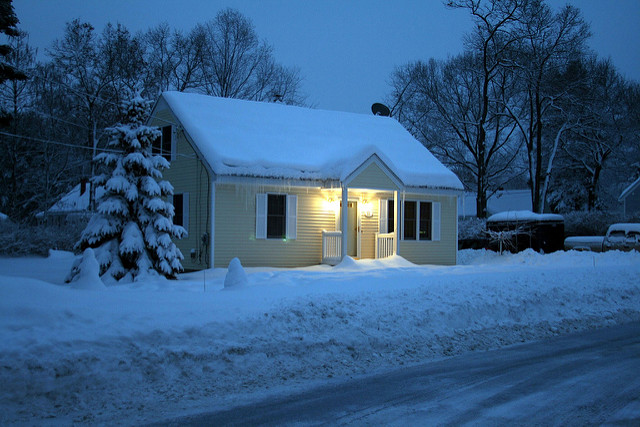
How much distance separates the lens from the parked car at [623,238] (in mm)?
23578

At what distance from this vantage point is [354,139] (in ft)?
74.1

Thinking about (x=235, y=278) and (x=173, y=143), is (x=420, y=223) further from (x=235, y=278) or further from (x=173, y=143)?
(x=235, y=278)

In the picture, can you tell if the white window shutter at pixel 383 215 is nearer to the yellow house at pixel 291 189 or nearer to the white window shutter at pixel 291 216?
the yellow house at pixel 291 189

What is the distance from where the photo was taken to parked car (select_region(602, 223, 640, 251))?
23.6 m

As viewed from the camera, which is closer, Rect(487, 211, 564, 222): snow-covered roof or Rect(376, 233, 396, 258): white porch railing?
Rect(376, 233, 396, 258): white porch railing

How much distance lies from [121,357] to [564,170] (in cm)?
4269

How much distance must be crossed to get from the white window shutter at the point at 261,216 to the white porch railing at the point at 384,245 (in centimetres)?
443

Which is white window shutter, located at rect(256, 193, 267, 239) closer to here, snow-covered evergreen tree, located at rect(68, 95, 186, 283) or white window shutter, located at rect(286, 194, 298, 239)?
white window shutter, located at rect(286, 194, 298, 239)

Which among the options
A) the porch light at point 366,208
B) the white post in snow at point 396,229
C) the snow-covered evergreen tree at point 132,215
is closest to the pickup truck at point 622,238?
the white post in snow at point 396,229

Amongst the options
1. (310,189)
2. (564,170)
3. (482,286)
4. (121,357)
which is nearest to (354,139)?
(310,189)

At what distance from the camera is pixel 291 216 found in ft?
63.3

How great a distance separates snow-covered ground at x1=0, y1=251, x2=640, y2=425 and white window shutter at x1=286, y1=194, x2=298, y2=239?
5.55 meters

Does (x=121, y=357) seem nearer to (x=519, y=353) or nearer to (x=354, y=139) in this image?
(x=519, y=353)

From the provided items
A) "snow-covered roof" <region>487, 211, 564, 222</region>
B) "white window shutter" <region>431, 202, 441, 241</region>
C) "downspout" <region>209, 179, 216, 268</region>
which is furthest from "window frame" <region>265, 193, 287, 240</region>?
"snow-covered roof" <region>487, 211, 564, 222</region>
